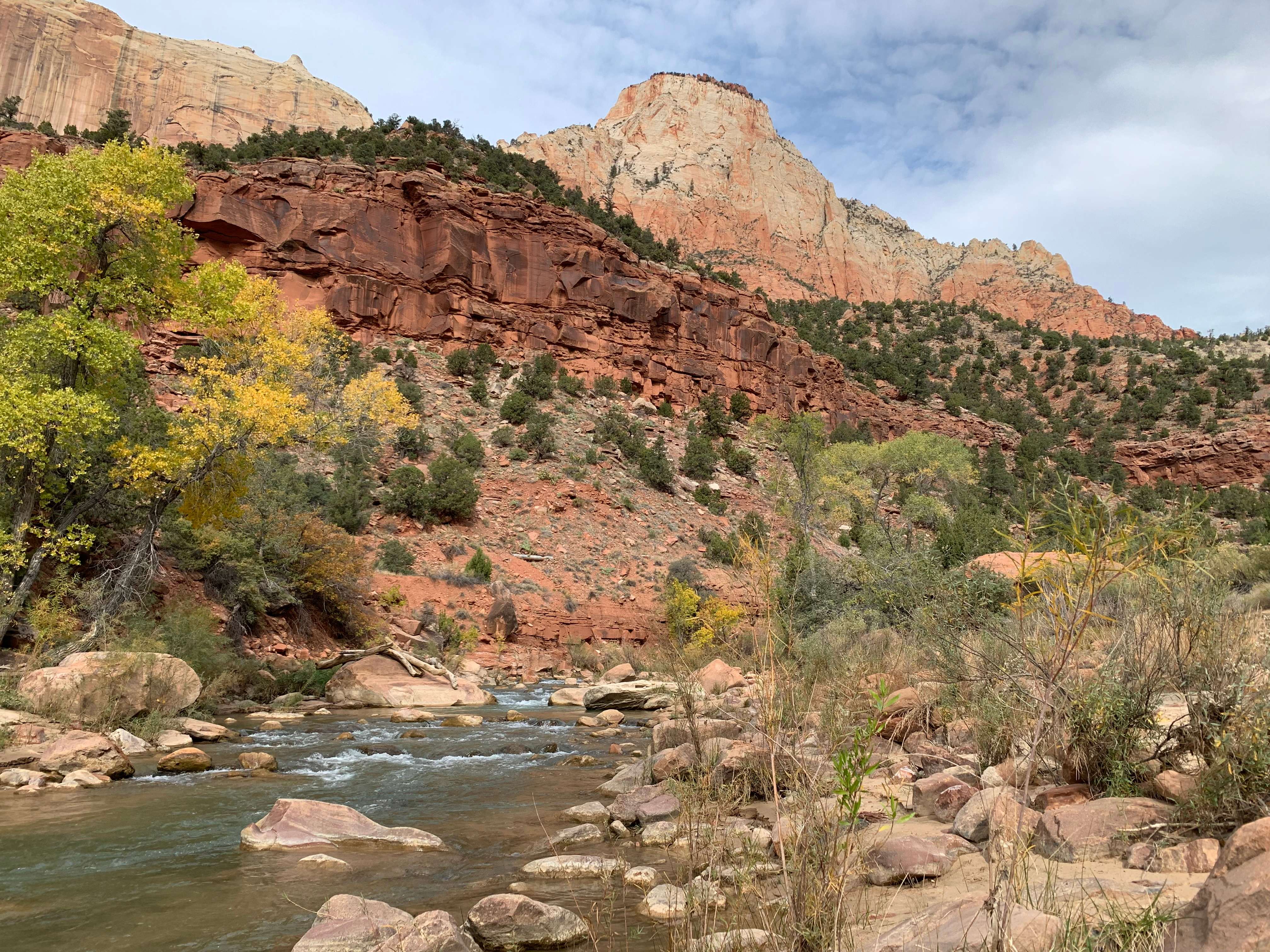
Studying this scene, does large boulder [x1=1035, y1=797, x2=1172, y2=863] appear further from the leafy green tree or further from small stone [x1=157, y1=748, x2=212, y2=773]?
the leafy green tree

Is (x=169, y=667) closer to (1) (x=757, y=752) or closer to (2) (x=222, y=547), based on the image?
(2) (x=222, y=547)

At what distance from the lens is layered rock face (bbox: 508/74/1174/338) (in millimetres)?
82625

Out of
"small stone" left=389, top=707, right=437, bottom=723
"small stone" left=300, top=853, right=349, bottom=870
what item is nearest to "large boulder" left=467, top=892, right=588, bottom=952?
"small stone" left=300, top=853, right=349, bottom=870

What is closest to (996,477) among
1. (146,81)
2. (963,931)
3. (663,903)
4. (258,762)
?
(258,762)

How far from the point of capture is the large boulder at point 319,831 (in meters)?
5.79

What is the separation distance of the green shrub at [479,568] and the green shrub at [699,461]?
1450 centimetres

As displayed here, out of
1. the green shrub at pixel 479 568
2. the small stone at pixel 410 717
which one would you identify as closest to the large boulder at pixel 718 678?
the small stone at pixel 410 717

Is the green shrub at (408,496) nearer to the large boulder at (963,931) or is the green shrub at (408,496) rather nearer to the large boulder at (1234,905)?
the large boulder at (963,931)

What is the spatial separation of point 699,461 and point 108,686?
2923cm

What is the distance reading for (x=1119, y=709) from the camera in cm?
445

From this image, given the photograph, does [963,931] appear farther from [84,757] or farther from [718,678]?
[718,678]

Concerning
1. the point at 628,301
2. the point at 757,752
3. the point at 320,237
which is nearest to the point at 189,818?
the point at 757,752

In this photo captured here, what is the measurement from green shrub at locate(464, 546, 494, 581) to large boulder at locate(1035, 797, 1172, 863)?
837 inches

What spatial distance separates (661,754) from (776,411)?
42.0 meters
